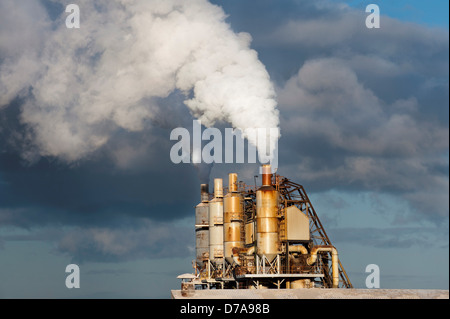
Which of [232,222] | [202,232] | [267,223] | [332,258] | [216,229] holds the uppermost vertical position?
[202,232]

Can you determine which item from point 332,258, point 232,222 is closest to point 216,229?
point 232,222

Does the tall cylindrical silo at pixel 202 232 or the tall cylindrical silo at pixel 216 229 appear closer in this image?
the tall cylindrical silo at pixel 216 229

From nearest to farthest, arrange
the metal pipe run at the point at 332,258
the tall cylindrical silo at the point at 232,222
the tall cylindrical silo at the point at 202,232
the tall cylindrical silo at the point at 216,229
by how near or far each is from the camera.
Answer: the metal pipe run at the point at 332,258 < the tall cylindrical silo at the point at 232,222 < the tall cylindrical silo at the point at 216,229 < the tall cylindrical silo at the point at 202,232

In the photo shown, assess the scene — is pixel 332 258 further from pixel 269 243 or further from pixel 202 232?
pixel 202 232

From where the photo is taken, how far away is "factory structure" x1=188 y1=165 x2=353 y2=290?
84.2 m

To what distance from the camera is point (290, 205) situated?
90312mm

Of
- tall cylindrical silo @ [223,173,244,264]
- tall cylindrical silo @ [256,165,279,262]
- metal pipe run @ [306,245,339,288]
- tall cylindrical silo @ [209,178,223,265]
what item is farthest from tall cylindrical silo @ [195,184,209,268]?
metal pipe run @ [306,245,339,288]

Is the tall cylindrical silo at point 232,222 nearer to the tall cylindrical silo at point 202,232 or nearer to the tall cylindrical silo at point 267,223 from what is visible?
the tall cylindrical silo at point 267,223

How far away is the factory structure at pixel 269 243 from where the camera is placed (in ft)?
276

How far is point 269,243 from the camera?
83.9 metres

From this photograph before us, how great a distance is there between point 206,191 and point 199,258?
10.0 meters

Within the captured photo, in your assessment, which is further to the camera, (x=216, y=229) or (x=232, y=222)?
(x=216, y=229)

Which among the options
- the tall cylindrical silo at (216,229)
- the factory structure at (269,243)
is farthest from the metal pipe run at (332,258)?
the tall cylindrical silo at (216,229)
